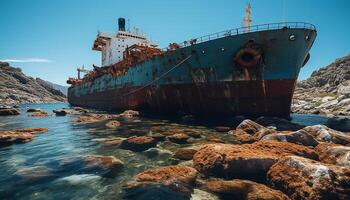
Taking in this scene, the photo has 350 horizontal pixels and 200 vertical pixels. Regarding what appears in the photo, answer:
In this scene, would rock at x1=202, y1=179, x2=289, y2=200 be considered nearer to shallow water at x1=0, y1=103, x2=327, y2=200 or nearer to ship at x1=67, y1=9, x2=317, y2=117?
shallow water at x1=0, y1=103, x2=327, y2=200

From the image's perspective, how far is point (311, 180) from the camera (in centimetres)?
479

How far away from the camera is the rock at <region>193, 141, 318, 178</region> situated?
5.98 m

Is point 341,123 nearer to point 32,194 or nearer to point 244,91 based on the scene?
point 244,91

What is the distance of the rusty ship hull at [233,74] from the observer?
1512cm

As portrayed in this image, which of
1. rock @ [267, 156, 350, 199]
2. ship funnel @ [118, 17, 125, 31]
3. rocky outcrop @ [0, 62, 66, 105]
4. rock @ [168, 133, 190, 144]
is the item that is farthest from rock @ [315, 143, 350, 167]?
rocky outcrop @ [0, 62, 66, 105]

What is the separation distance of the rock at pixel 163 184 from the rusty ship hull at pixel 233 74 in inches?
432

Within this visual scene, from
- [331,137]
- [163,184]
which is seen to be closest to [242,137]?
[331,137]

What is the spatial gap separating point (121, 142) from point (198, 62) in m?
9.42

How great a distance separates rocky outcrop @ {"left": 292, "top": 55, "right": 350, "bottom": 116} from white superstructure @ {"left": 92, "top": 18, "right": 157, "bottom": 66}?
1342 inches

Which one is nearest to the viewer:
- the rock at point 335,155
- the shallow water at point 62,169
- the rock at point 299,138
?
the shallow water at point 62,169

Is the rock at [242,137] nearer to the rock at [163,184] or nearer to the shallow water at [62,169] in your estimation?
the shallow water at [62,169]

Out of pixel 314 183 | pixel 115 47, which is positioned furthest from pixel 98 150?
pixel 115 47

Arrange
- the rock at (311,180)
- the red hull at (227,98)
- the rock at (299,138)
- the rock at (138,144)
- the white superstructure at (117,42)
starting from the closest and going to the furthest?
the rock at (311,180) → the rock at (299,138) → the rock at (138,144) → the red hull at (227,98) → the white superstructure at (117,42)

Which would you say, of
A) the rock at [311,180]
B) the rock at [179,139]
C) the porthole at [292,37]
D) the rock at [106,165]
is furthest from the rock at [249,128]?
the rock at [106,165]
